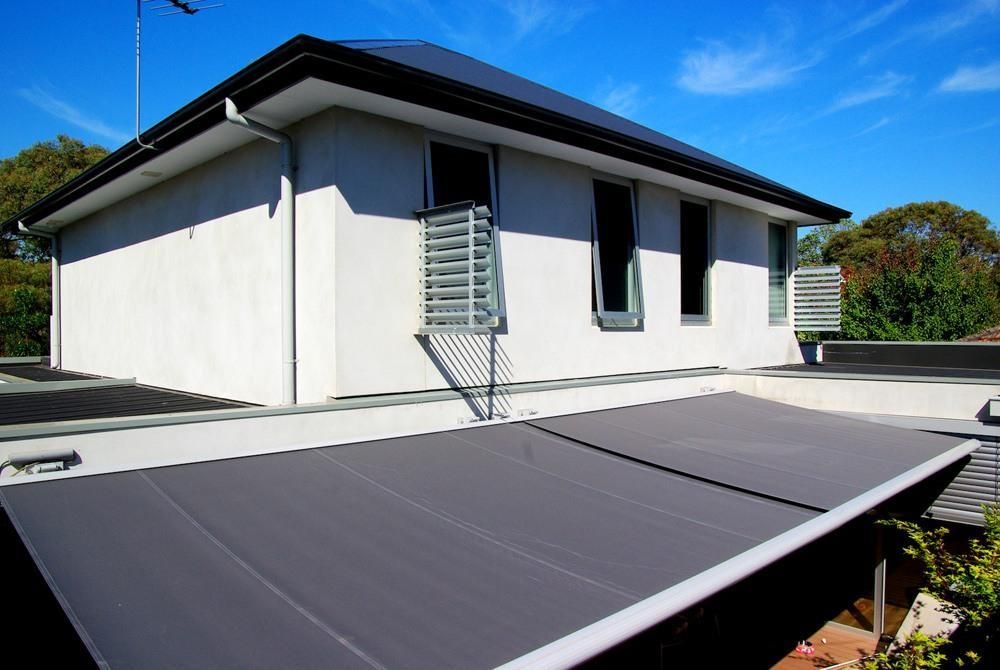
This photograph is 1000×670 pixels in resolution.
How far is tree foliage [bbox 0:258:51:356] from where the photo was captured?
23.9m

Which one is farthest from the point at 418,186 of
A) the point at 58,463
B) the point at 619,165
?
the point at 58,463

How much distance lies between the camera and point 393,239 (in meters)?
6.76

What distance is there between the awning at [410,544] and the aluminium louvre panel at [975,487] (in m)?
3.83

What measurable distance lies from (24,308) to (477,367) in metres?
24.9

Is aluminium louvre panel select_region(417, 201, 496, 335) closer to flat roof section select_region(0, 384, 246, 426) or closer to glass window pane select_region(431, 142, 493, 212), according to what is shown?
glass window pane select_region(431, 142, 493, 212)

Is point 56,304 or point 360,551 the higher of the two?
point 56,304

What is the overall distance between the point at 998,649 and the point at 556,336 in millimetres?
5238

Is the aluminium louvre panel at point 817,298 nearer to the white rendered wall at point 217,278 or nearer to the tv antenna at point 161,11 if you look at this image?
the white rendered wall at point 217,278

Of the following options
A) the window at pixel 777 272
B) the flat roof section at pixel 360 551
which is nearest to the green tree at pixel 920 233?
the window at pixel 777 272

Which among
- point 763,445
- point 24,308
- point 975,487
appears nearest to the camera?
point 763,445

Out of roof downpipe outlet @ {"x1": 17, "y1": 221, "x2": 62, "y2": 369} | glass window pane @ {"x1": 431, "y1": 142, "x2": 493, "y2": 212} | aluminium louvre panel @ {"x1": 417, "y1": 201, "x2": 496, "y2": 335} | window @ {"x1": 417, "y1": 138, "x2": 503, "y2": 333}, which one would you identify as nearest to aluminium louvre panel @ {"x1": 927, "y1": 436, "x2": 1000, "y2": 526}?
window @ {"x1": 417, "y1": 138, "x2": 503, "y2": 333}

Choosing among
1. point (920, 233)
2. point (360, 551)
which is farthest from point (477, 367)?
point (920, 233)

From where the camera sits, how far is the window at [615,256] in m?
9.21

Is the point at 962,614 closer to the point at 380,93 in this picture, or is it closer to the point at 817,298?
the point at 380,93
